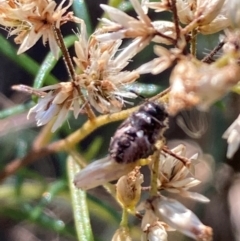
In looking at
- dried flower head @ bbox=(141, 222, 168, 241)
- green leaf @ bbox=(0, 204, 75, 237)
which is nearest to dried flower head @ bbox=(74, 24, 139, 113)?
dried flower head @ bbox=(141, 222, 168, 241)

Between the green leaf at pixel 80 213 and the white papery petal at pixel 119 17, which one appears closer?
the white papery petal at pixel 119 17

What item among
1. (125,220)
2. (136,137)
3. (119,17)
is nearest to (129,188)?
(125,220)

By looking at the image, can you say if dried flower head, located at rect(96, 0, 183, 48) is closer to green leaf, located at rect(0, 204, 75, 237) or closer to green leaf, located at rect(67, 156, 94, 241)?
green leaf, located at rect(67, 156, 94, 241)

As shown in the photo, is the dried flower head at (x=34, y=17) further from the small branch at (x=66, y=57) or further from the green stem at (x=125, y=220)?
the green stem at (x=125, y=220)

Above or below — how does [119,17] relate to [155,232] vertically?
above

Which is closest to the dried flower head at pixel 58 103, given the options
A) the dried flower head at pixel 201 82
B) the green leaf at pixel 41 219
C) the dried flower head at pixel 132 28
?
the dried flower head at pixel 132 28

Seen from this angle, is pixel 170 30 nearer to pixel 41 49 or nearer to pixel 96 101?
pixel 96 101

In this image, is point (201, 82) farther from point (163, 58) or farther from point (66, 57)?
point (66, 57)
